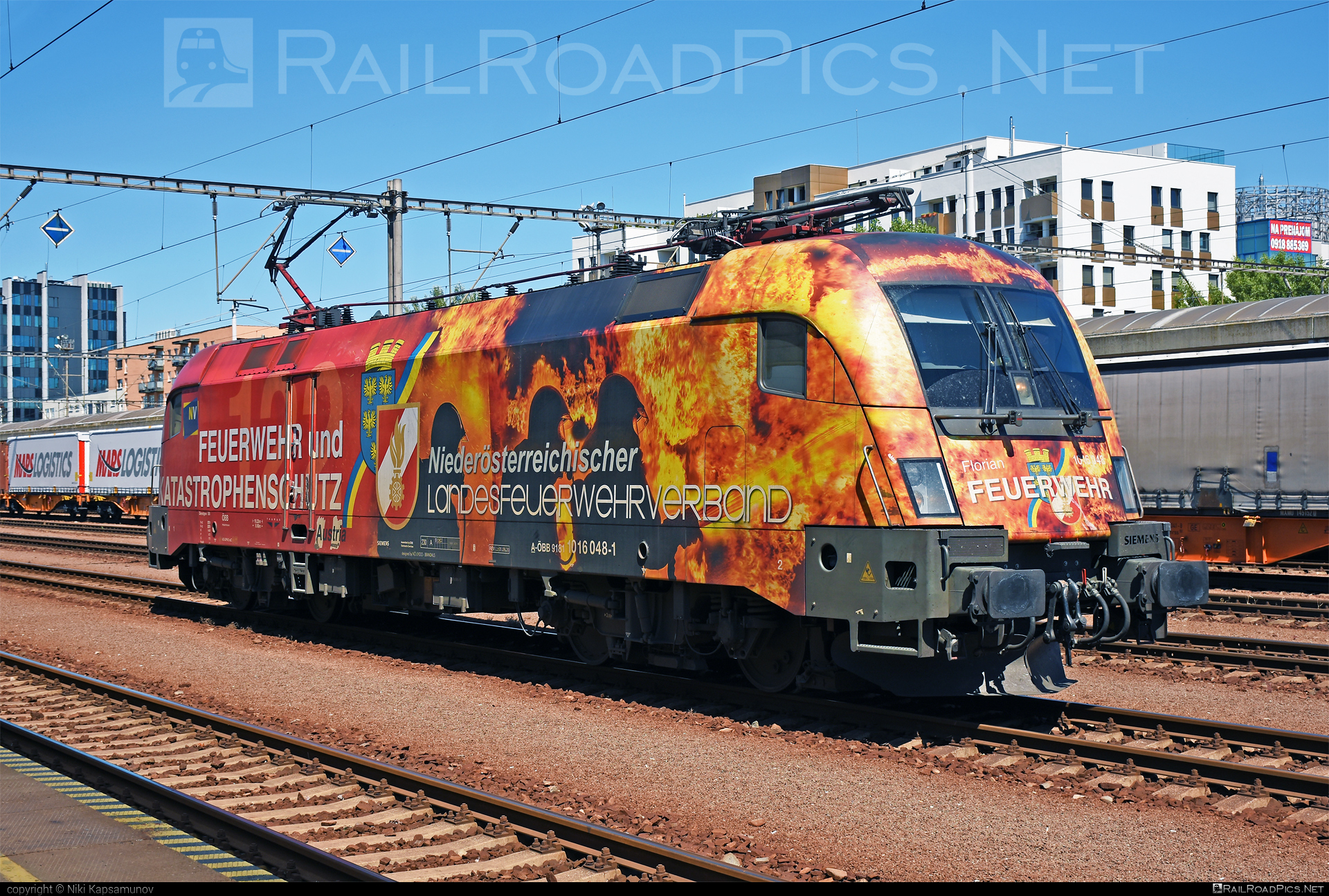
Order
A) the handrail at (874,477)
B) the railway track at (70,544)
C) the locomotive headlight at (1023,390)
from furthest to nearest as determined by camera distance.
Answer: the railway track at (70,544), the locomotive headlight at (1023,390), the handrail at (874,477)

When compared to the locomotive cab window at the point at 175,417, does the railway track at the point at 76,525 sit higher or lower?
lower

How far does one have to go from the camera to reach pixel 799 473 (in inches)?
357

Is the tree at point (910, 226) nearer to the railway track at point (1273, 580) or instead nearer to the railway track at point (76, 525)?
the railway track at point (76, 525)

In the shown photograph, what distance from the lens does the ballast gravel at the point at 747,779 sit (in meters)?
6.38

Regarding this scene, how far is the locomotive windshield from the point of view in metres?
8.96

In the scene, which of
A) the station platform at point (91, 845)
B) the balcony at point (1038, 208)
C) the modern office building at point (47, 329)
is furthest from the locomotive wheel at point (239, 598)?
the modern office building at point (47, 329)

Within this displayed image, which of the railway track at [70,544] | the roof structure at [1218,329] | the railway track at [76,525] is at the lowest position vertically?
the railway track at [70,544]

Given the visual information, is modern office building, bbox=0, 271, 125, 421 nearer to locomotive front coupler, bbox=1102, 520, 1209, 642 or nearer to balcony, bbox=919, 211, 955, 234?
balcony, bbox=919, 211, 955, 234

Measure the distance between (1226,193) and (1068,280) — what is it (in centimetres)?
1254

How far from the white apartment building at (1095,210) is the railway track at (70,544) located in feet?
103

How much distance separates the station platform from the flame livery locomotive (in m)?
4.42

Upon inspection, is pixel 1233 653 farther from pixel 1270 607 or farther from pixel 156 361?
pixel 156 361

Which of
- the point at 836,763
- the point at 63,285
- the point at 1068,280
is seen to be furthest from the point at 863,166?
the point at 63,285

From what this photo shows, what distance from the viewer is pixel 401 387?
44.1 feet
